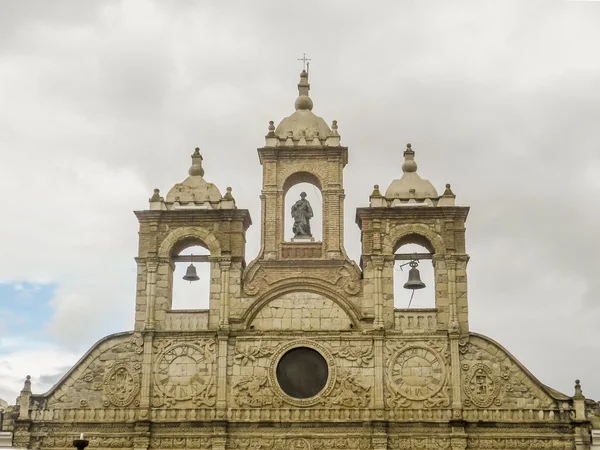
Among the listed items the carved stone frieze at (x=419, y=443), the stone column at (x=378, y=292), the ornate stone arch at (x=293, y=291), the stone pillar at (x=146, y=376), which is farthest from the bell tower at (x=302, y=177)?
the carved stone frieze at (x=419, y=443)

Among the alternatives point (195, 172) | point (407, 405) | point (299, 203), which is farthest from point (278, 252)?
point (407, 405)

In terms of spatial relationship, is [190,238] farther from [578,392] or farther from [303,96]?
[578,392]

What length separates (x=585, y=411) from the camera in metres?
24.3

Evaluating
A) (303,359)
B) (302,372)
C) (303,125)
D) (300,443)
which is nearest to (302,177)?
(303,125)

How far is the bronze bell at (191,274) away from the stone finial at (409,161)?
6524 mm

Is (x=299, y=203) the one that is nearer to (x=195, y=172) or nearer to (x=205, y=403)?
(x=195, y=172)

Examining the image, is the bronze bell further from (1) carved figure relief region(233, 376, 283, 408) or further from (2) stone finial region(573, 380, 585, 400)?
(2) stone finial region(573, 380, 585, 400)

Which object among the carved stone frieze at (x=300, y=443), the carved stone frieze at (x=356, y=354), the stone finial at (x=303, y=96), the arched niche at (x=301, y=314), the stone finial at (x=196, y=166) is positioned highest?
the stone finial at (x=303, y=96)

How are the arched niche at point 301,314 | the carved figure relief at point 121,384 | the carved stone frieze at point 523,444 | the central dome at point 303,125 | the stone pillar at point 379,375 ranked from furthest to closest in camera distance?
the central dome at point 303,125 < the arched niche at point 301,314 < the carved figure relief at point 121,384 < the stone pillar at point 379,375 < the carved stone frieze at point 523,444

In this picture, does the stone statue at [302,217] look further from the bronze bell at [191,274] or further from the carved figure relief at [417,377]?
the carved figure relief at [417,377]

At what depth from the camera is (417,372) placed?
2489 cm

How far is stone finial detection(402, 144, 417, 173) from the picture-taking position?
27559mm

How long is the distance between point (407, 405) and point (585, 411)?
4404mm

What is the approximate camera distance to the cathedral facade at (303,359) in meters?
24.3
